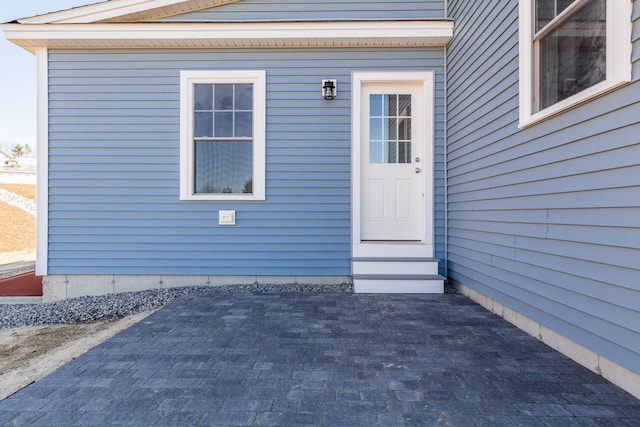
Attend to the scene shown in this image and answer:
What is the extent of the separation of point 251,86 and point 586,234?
3.67 meters

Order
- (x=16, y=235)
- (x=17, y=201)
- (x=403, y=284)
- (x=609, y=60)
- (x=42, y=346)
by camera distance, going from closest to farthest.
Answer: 1. (x=609, y=60)
2. (x=42, y=346)
3. (x=403, y=284)
4. (x=16, y=235)
5. (x=17, y=201)

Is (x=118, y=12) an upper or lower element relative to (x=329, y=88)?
upper

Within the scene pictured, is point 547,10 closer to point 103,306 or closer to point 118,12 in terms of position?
point 118,12

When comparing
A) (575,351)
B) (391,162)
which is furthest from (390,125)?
(575,351)

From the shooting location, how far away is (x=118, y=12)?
4020 mm

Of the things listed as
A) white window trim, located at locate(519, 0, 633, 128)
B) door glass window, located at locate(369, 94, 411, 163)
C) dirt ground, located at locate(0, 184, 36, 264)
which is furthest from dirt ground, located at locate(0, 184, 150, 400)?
dirt ground, located at locate(0, 184, 36, 264)

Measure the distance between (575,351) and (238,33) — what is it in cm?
435

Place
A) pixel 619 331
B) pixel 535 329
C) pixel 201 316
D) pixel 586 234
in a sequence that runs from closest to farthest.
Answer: pixel 619 331 → pixel 586 234 → pixel 535 329 → pixel 201 316

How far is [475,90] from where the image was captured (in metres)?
3.54

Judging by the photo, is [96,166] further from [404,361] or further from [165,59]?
[404,361]

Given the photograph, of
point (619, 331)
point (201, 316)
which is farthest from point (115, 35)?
point (619, 331)

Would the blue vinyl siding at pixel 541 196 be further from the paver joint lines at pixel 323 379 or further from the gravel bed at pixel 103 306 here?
the gravel bed at pixel 103 306

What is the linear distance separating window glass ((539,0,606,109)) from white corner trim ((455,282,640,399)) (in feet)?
5.37

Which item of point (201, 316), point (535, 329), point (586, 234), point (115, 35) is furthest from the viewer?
point (115, 35)
